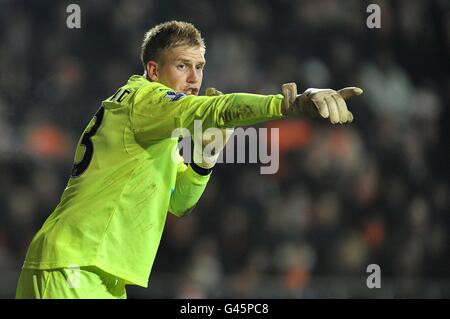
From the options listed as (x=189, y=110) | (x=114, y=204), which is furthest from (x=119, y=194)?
(x=189, y=110)

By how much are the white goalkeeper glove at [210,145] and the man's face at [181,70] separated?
0.32 ft

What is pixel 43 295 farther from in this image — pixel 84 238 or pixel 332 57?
pixel 332 57

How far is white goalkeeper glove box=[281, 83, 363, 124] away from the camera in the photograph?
3.14 meters

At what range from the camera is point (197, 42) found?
4.21 m

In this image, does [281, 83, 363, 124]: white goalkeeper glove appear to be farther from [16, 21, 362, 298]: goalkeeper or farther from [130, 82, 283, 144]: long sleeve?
[16, 21, 362, 298]: goalkeeper

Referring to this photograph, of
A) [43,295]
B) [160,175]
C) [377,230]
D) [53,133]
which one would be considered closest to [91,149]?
[160,175]

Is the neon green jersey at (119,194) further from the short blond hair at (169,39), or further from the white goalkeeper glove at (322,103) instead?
the white goalkeeper glove at (322,103)

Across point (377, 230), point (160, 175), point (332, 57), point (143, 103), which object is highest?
point (332, 57)

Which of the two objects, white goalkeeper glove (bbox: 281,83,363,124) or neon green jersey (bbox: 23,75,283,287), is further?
neon green jersey (bbox: 23,75,283,287)

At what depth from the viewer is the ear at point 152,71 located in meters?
4.20

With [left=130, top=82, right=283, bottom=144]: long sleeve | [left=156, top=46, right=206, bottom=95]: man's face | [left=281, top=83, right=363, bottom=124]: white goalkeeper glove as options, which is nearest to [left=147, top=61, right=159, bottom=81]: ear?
[left=156, top=46, right=206, bottom=95]: man's face

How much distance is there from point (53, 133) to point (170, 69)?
Answer: 13.1 feet

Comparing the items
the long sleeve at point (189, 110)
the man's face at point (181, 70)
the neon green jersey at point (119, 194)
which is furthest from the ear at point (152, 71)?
the long sleeve at point (189, 110)

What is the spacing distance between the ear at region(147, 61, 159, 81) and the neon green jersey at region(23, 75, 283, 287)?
0.16 meters
